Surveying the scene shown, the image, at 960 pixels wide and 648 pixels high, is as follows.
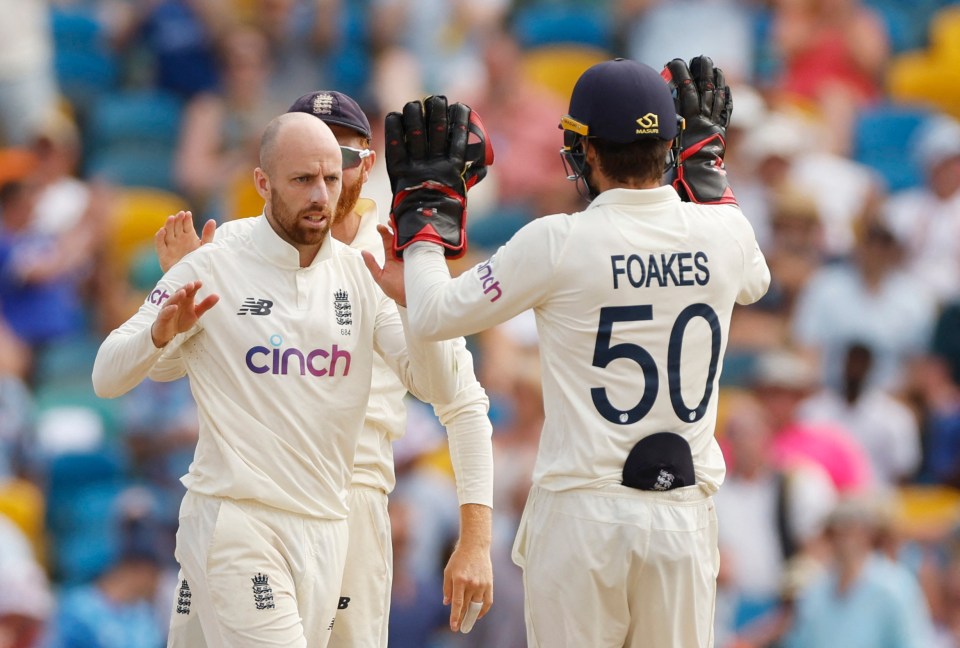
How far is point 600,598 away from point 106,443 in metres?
6.91

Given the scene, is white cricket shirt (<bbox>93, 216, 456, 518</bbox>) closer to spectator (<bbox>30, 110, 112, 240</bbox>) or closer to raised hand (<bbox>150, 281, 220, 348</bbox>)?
raised hand (<bbox>150, 281, 220, 348</bbox>)

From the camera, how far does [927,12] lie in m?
15.4

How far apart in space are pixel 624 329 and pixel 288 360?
116 cm

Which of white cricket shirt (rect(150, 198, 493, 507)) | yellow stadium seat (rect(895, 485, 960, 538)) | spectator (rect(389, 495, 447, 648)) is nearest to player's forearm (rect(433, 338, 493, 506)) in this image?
white cricket shirt (rect(150, 198, 493, 507))

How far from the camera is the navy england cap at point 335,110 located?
6465 mm

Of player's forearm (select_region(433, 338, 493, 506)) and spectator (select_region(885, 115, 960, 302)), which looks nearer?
player's forearm (select_region(433, 338, 493, 506))

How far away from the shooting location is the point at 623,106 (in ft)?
18.1

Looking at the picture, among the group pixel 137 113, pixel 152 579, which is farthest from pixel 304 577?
pixel 137 113

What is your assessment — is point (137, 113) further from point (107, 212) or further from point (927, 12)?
point (927, 12)

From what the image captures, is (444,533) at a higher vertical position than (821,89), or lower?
lower

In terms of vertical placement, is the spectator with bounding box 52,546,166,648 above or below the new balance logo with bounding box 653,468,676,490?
below

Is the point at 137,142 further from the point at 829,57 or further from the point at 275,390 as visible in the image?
the point at 275,390

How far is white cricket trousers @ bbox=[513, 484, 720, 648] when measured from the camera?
5.49 metres

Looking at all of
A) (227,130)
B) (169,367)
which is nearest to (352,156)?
(169,367)
